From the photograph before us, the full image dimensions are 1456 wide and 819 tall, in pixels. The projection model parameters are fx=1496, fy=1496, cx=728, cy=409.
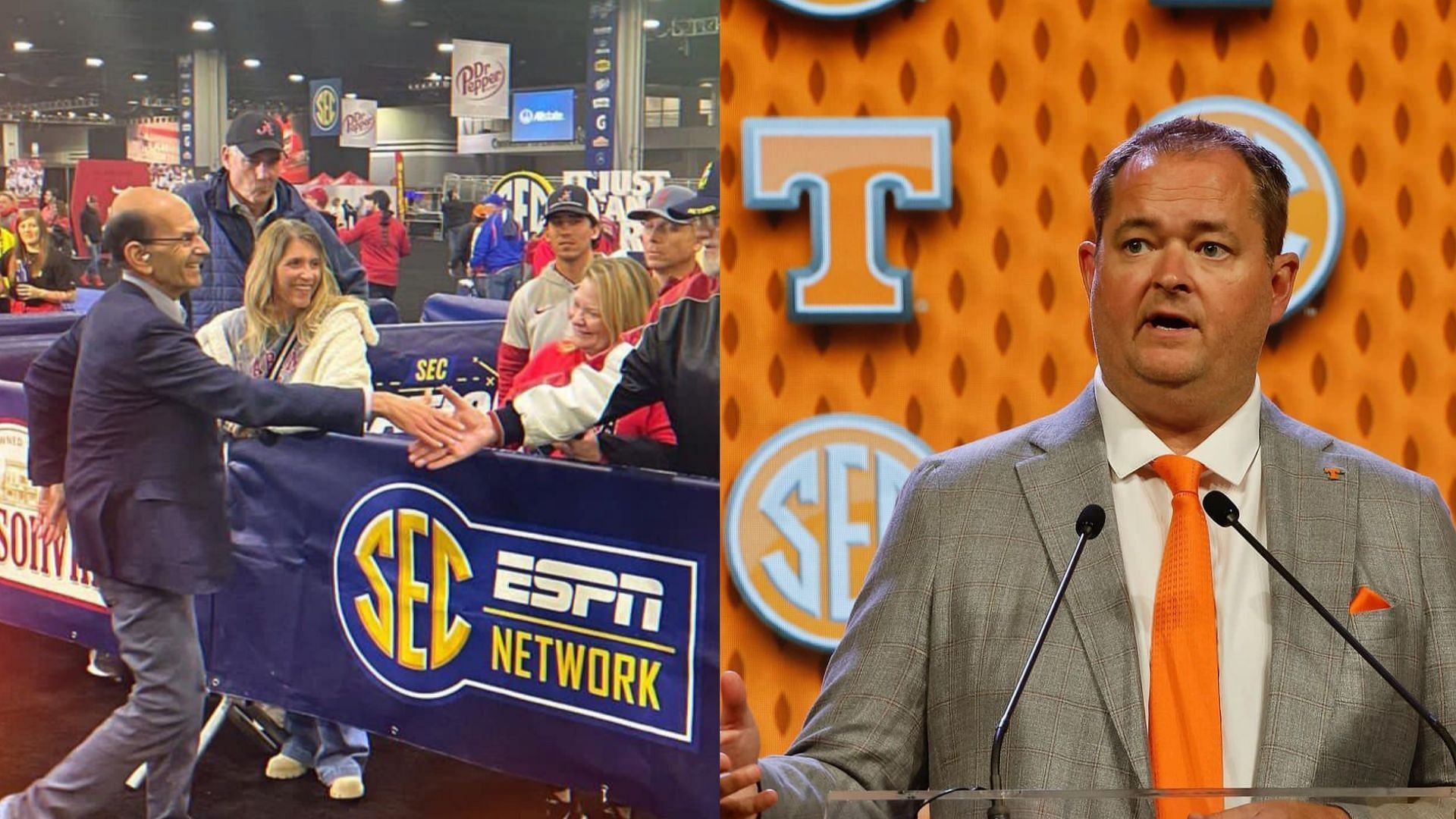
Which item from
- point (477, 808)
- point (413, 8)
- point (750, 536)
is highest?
point (413, 8)

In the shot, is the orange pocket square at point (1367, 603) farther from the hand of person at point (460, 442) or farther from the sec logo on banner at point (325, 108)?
the sec logo on banner at point (325, 108)

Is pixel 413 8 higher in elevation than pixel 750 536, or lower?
higher

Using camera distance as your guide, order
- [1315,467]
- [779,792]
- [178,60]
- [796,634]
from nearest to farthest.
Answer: [779,792]
[1315,467]
[178,60]
[796,634]

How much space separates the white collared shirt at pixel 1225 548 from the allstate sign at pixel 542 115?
46.8 inches

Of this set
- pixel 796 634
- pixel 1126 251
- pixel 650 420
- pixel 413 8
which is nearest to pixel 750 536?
pixel 796 634

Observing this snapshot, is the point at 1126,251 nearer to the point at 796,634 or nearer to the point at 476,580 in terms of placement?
the point at 476,580

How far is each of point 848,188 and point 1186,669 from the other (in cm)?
180

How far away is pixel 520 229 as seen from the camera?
2572mm

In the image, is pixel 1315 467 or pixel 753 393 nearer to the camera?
pixel 1315 467

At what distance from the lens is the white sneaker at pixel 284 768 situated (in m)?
2.56

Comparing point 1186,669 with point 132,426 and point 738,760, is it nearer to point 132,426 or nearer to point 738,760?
point 738,760

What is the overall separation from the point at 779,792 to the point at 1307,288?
2.21 m

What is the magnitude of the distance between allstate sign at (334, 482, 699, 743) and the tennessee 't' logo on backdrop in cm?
82

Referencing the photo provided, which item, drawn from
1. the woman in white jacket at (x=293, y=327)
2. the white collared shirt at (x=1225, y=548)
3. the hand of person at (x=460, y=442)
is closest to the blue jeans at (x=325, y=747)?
the woman in white jacket at (x=293, y=327)
